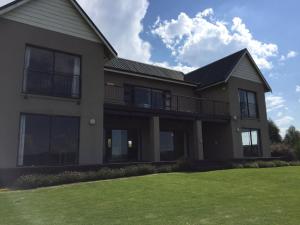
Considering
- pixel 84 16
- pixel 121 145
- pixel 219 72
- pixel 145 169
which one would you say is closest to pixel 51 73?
pixel 84 16

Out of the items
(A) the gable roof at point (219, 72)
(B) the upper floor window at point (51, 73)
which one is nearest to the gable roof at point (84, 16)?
(B) the upper floor window at point (51, 73)

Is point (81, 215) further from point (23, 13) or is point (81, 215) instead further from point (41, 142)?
point (23, 13)

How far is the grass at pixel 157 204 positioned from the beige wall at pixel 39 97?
12.7ft

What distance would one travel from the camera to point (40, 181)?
11508 mm

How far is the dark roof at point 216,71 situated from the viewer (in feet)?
77.2

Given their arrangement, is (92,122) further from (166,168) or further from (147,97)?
(147,97)

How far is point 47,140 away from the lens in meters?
13.8

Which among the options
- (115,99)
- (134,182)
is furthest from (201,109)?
(134,182)

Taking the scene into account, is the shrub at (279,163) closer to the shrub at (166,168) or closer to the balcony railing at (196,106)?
the balcony railing at (196,106)

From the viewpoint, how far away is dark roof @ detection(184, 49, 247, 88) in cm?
2352

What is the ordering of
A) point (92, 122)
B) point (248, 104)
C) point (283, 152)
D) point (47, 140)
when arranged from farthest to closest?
point (283, 152) < point (248, 104) < point (92, 122) < point (47, 140)

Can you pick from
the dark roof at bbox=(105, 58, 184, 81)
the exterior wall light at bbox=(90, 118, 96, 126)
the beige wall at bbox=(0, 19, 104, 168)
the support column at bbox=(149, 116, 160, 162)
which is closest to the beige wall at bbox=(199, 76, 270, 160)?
the dark roof at bbox=(105, 58, 184, 81)

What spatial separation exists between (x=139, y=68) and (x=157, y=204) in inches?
646

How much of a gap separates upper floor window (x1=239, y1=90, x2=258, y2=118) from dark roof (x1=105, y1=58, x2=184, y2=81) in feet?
18.6
